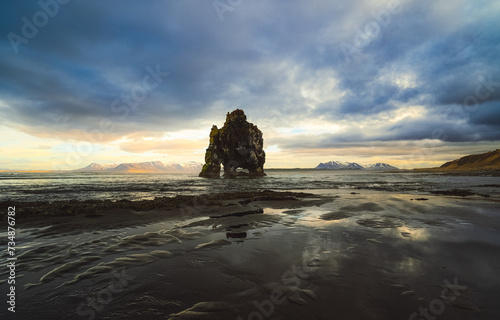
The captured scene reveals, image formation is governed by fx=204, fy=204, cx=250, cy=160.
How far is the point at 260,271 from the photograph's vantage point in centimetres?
493

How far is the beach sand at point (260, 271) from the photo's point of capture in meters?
3.46

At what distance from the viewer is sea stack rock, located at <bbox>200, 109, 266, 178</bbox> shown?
273 ft

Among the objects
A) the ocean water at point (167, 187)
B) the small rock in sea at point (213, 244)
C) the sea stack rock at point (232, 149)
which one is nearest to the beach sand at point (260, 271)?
the small rock in sea at point (213, 244)

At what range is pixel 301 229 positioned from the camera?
8.86 metres

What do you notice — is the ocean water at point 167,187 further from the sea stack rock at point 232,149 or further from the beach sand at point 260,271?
the sea stack rock at point 232,149

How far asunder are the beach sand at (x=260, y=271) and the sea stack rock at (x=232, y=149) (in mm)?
73675

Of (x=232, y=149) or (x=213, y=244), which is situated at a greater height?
(x=232, y=149)

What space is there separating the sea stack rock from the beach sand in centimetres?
7367

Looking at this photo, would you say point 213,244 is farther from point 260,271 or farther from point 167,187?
point 167,187

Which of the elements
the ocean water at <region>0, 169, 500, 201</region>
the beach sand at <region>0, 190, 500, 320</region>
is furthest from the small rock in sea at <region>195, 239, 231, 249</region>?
the ocean water at <region>0, 169, 500, 201</region>

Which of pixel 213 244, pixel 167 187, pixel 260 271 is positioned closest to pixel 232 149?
pixel 167 187

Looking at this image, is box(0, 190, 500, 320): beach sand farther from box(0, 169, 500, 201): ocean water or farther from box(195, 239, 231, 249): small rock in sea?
box(0, 169, 500, 201): ocean water

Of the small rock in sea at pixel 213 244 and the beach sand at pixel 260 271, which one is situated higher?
the beach sand at pixel 260 271

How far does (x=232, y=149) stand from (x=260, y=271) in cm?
8105
